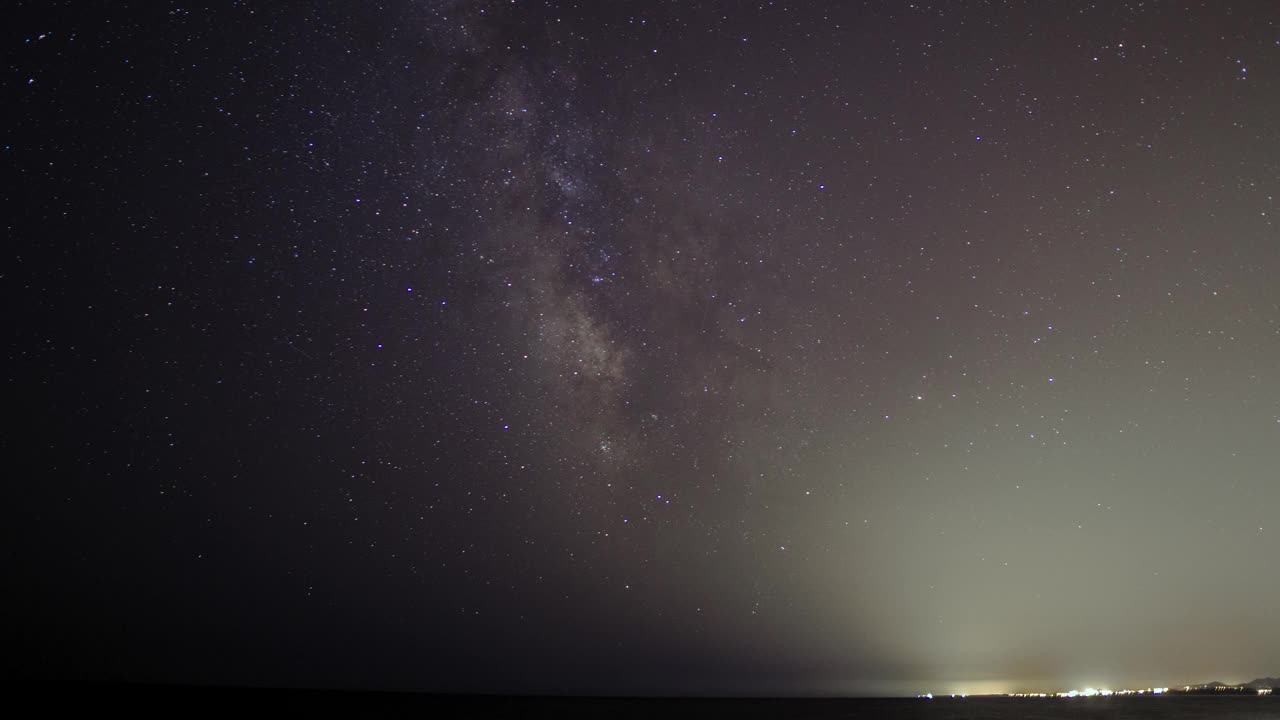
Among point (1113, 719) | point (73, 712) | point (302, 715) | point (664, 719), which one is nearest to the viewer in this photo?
point (73, 712)

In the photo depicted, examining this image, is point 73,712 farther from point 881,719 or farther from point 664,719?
point 881,719

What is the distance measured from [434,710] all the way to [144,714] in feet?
26.2

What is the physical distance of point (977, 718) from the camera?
2145 cm

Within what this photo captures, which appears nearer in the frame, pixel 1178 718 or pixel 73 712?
pixel 73 712

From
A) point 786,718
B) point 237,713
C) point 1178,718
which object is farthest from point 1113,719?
point 237,713

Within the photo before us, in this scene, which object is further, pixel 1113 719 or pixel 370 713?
pixel 1113 719

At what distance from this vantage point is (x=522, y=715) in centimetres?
2173

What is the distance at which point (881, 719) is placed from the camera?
20.9 m

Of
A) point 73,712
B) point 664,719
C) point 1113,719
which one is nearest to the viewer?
point 73,712

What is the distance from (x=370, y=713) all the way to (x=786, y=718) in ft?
41.1

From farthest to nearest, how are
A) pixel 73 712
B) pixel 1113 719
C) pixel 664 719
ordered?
pixel 1113 719 → pixel 664 719 → pixel 73 712

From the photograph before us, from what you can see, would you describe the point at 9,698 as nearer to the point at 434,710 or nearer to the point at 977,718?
the point at 434,710

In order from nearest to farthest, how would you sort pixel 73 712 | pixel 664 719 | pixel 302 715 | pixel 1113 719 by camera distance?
pixel 73 712
pixel 302 715
pixel 664 719
pixel 1113 719

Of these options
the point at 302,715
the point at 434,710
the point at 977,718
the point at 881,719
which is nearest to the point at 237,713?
the point at 302,715
